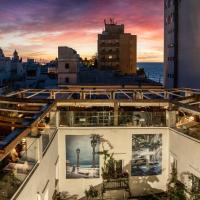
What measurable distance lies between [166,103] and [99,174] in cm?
378

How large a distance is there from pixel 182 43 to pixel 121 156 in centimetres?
2146

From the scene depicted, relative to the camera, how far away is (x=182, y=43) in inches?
1284

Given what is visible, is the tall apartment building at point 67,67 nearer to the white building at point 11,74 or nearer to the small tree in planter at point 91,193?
the white building at point 11,74

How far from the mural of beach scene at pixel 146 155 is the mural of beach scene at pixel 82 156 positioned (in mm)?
1480

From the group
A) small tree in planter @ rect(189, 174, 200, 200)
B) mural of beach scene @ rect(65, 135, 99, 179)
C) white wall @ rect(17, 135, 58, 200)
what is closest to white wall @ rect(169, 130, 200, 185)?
small tree in planter @ rect(189, 174, 200, 200)

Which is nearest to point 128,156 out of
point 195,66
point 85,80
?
point 195,66

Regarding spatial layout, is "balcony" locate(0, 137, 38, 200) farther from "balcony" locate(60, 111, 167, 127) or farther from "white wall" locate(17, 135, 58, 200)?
"balcony" locate(60, 111, 167, 127)

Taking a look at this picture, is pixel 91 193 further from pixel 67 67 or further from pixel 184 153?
pixel 67 67

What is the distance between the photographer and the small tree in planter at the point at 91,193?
13539 millimetres

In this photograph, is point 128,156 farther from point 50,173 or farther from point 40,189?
point 40,189

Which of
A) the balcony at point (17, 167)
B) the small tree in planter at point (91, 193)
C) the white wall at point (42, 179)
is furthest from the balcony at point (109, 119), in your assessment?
the balcony at point (17, 167)

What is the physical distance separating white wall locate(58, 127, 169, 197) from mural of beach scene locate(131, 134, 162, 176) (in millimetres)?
155

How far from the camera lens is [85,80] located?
4438 centimetres

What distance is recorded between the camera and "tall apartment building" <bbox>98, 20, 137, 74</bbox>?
77250 mm
